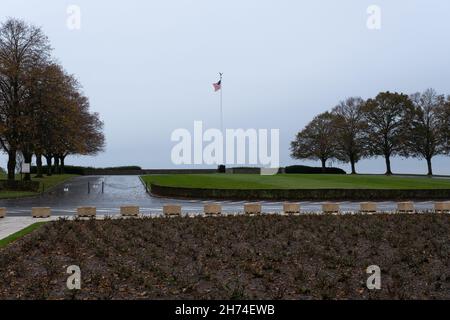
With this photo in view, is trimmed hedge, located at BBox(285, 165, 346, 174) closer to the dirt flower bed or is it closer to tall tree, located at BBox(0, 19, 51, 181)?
tall tree, located at BBox(0, 19, 51, 181)

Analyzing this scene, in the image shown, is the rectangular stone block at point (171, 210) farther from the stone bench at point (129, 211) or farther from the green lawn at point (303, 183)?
the green lawn at point (303, 183)

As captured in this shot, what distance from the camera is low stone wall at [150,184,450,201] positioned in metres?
35.2

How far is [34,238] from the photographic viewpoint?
15.8m

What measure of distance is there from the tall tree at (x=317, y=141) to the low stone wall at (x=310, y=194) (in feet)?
158

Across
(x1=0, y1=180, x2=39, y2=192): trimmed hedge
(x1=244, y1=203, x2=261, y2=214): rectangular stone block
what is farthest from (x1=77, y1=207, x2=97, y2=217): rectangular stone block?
(x1=0, y1=180, x2=39, y2=192): trimmed hedge

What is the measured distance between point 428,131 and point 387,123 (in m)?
6.66

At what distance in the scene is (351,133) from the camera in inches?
3250

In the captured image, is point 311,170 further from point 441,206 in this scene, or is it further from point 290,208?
point 290,208

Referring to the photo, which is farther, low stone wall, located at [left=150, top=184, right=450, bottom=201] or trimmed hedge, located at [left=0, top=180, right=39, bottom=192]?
trimmed hedge, located at [left=0, top=180, right=39, bottom=192]

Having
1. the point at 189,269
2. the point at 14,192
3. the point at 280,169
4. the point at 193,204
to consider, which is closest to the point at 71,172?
the point at 280,169

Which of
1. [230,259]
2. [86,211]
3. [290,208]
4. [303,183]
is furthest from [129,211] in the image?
[303,183]

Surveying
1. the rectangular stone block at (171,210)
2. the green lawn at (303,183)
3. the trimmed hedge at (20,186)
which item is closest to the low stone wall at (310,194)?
the green lawn at (303,183)

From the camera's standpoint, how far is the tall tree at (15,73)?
4422 centimetres

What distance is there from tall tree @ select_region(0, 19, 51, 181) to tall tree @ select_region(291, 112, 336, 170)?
52583 mm
